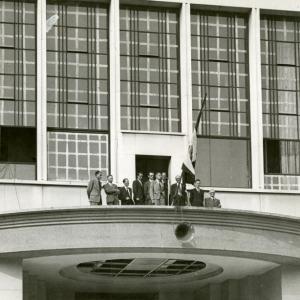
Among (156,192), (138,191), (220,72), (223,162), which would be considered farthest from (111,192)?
(220,72)

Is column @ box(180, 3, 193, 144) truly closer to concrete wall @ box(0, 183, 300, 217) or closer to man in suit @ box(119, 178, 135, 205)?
concrete wall @ box(0, 183, 300, 217)

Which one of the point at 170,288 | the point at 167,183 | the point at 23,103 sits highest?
the point at 23,103

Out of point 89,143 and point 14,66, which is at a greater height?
point 14,66

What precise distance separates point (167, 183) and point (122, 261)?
3.05m

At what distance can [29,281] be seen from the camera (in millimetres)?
42312

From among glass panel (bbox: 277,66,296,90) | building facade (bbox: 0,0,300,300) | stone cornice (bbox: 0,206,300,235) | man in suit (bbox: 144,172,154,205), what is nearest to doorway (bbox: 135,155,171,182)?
building facade (bbox: 0,0,300,300)

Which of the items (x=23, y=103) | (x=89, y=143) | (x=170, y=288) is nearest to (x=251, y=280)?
(x=170, y=288)

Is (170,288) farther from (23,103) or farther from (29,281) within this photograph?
(23,103)

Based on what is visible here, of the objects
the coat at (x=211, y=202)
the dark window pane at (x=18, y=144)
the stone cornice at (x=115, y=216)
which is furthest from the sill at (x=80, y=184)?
the stone cornice at (x=115, y=216)

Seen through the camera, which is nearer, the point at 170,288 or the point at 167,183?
the point at 167,183

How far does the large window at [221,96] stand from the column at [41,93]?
207 inches

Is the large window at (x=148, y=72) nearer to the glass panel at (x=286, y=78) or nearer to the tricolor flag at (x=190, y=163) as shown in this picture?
the tricolor flag at (x=190, y=163)

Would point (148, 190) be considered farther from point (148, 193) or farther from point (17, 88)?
point (17, 88)

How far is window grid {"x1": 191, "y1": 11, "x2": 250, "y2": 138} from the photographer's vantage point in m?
43.4
